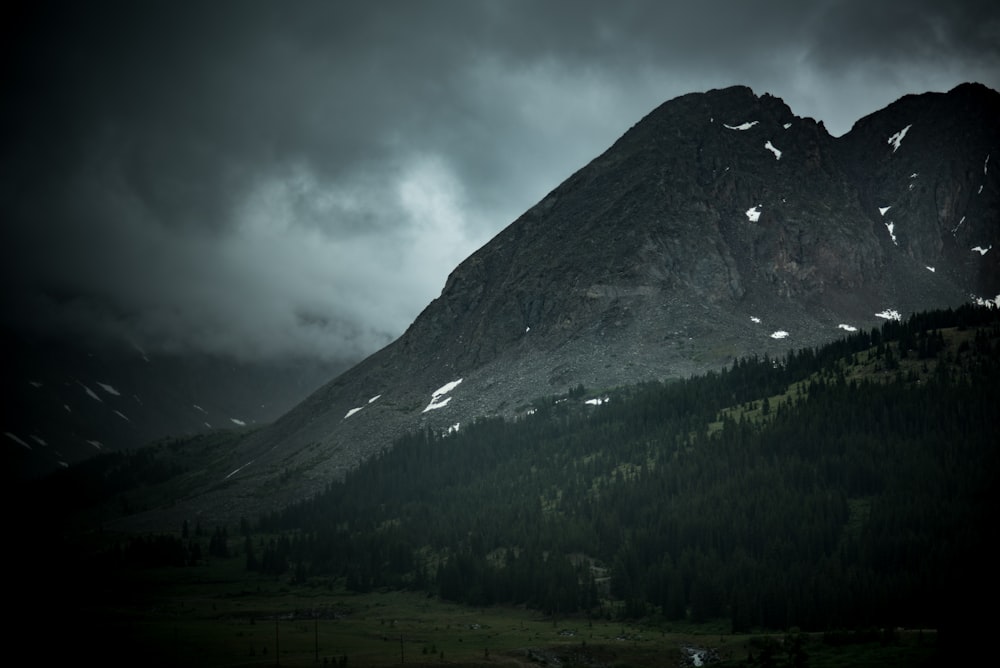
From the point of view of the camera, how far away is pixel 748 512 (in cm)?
13875

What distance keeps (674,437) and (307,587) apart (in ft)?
275

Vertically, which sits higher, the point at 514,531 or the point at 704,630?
the point at 514,531

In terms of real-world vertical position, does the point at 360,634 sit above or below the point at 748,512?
below

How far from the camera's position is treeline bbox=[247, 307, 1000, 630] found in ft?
369

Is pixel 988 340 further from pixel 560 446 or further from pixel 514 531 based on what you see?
pixel 514 531

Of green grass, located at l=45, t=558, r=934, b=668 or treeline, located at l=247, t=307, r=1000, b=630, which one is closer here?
green grass, located at l=45, t=558, r=934, b=668

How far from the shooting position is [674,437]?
179000mm

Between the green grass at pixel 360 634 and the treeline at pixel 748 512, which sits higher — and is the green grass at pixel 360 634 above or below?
below

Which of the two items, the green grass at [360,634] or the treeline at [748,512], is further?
the treeline at [748,512]

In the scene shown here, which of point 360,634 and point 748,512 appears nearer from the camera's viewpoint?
point 360,634

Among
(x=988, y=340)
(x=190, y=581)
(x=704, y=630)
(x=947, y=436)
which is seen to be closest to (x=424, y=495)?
(x=190, y=581)

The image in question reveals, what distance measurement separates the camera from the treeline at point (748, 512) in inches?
4429

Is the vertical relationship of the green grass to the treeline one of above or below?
below

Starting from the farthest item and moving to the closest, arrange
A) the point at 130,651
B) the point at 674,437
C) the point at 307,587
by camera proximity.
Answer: the point at 674,437 → the point at 307,587 → the point at 130,651
